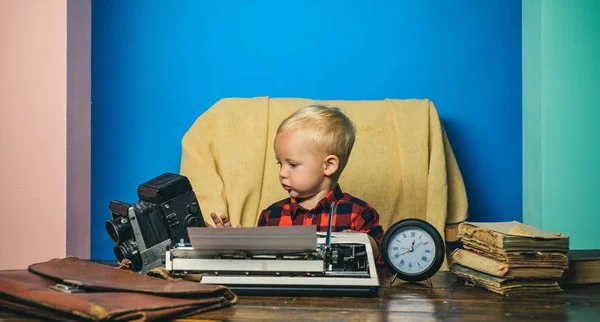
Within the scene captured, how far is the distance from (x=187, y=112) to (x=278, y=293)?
1.51m

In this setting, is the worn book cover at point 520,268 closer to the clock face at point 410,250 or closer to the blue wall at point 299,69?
the clock face at point 410,250

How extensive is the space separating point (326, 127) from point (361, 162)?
437 mm

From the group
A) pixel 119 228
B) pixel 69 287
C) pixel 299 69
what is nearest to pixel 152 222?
pixel 119 228

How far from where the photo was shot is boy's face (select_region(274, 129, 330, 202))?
198 centimetres

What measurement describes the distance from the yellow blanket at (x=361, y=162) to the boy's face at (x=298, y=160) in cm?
41

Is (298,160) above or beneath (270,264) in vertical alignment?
above

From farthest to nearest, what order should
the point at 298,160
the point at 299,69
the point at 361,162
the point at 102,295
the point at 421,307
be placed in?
the point at 299,69
the point at 361,162
the point at 298,160
the point at 421,307
the point at 102,295

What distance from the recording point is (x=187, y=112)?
2.77 m

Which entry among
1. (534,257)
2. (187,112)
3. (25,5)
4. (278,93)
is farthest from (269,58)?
(534,257)

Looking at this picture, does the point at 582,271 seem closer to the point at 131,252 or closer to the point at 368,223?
the point at 368,223

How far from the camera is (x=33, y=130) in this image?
2424 mm

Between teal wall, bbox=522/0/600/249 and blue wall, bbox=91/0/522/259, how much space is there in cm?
24

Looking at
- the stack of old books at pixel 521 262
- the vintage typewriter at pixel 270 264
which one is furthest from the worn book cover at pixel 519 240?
the vintage typewriter at pixel 270 264

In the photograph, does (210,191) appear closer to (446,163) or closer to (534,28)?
(446,163)
